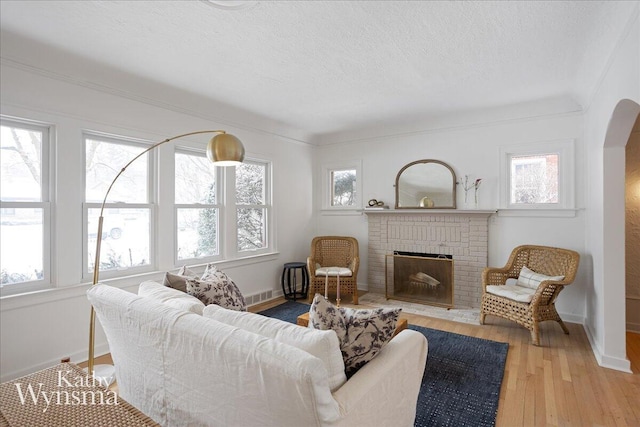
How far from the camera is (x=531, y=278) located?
3.53 m

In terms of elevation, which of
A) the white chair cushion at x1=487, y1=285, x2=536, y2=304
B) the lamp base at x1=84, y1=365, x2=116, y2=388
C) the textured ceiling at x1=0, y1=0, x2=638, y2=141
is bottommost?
the lamp base at x1=84, y1=365, x2=116, y2=388

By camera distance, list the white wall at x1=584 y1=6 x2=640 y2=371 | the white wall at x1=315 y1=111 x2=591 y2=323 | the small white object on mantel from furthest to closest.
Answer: the small white object on mantel, the white wall at x1=315 y1=111 x2=591 y2=323, the white wall at x1=584 y1=6 x2=640 y2=371

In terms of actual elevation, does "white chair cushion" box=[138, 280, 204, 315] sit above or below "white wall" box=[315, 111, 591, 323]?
below

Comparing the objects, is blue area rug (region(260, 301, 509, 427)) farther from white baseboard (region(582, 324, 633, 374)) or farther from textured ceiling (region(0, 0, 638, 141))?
textured ceiling (region(0, 0, 638, 141))

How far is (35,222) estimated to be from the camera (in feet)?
8.84

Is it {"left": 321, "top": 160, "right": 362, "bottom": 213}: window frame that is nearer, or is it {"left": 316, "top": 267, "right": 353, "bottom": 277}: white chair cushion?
{"left": 316, "top": 267, "right": 353, "bottom": 277}: white chair cushion

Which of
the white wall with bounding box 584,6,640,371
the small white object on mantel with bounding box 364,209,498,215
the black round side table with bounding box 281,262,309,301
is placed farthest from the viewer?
the black round side table with bounding box 281,262,309,301

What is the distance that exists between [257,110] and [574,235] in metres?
4.06

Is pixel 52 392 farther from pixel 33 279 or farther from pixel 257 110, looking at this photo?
pixel 257 110

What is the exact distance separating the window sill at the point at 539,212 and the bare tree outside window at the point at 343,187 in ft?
7.17

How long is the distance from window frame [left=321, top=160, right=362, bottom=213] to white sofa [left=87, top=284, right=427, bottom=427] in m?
3.62

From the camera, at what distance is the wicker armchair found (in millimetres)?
3172

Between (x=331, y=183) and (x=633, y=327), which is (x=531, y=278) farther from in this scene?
(x=331, y=183)

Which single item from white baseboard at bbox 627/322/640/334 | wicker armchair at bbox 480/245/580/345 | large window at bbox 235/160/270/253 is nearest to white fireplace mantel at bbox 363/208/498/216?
wicker armchair at bbox 480/245/580/345
